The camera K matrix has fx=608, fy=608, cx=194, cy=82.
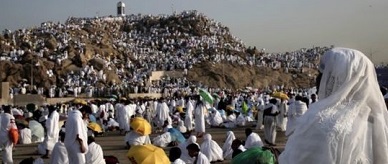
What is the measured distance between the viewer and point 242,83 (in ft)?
188

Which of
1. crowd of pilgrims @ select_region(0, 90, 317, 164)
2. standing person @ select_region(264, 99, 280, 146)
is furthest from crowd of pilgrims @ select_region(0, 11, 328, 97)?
standing person @ select_region(264, 99, 280, 146)

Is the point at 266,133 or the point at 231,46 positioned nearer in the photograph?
the point at 266,133

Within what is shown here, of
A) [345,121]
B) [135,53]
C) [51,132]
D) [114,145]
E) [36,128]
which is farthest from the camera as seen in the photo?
[135,53]

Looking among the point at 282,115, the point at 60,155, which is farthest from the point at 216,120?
the point at 60,155

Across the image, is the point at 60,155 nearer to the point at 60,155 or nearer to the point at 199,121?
the point at 60,155

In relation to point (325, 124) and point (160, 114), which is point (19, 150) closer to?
point (160, 114)

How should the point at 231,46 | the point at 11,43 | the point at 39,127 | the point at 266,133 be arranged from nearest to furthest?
1. the point at 266,133
2. the point at 39,127
3. the point at 11,43
4. the point at 231,46

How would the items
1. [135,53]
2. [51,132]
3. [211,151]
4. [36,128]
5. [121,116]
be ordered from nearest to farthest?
[211,151], [51,132], [36,128], [121,116], [135,53]

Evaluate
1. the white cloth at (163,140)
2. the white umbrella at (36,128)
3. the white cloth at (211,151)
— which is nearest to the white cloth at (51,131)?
the white cloth at (163,140)

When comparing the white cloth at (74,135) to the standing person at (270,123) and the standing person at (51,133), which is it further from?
the standing person at (270,123)

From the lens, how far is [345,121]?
2604mm

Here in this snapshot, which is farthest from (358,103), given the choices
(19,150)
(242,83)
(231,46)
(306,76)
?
(231,46)

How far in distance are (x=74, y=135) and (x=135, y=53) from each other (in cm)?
5359

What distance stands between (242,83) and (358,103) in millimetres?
54723
